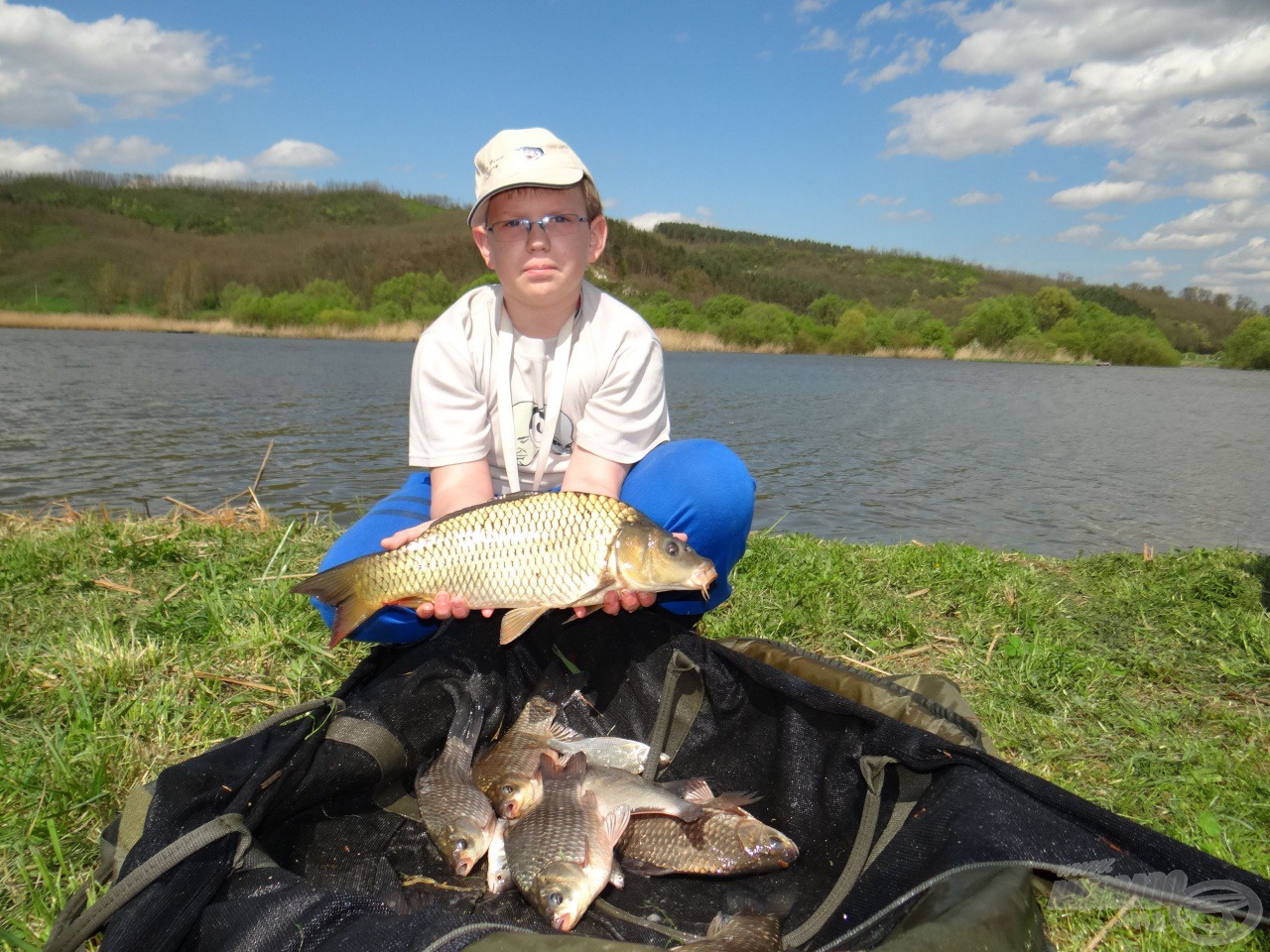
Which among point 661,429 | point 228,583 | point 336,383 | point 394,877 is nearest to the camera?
point 394,877

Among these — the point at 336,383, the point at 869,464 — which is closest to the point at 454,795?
the point at 869,464

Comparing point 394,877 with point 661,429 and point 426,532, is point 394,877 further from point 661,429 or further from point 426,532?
point 661,429

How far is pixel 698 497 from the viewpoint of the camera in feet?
6.89

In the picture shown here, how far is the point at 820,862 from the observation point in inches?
69.8

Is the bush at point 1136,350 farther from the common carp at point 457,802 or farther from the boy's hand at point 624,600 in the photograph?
the common carp at point 457,802

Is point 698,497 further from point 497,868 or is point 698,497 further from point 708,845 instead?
point 497,868

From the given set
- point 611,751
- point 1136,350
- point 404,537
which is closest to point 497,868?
point 611,751

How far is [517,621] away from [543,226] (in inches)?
40.0

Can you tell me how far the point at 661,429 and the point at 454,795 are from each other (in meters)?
1.15

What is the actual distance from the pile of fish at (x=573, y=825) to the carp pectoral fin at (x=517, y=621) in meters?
0.29

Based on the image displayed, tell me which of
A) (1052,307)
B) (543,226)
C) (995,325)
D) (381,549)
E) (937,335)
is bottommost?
(381,549)

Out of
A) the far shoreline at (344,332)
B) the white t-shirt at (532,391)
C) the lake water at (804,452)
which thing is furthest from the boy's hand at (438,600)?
the far shoreline at (344,332)

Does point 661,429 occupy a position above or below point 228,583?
above

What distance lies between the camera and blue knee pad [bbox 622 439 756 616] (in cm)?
211
